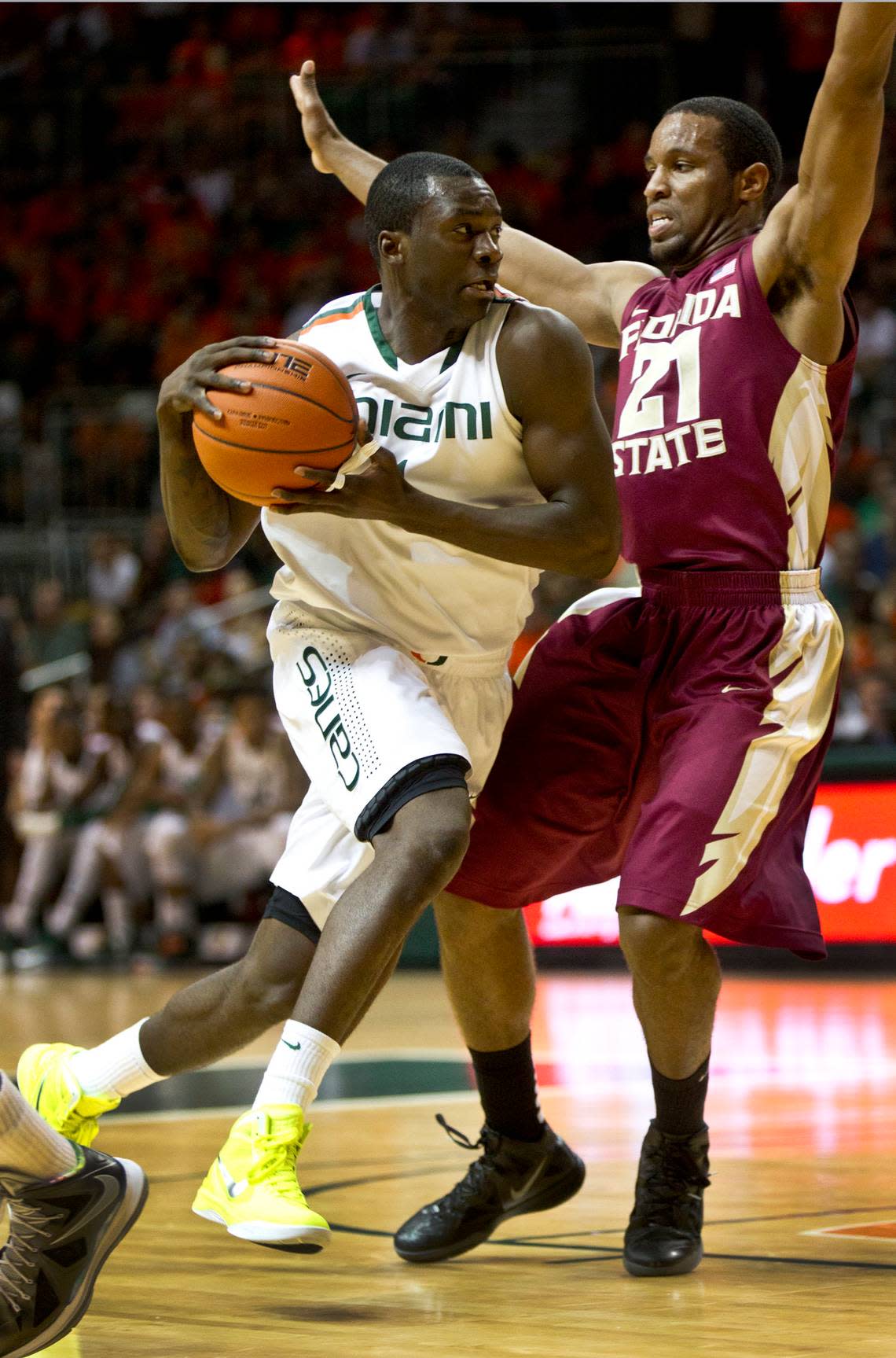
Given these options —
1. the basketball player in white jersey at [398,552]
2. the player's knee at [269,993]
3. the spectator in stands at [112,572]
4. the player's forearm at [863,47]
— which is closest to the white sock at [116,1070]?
the basketball player in white jersey at [398,552]

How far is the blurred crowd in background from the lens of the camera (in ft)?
38.6

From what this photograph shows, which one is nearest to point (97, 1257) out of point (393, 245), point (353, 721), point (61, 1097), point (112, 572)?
point (61, 1097)

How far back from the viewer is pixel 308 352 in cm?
347

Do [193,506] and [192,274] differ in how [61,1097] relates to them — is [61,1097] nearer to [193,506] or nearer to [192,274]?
[193,506]

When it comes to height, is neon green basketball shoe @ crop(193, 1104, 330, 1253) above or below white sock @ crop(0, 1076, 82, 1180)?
below

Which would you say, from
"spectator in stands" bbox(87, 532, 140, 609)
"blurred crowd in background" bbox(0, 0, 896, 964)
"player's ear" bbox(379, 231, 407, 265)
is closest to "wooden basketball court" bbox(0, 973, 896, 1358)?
"player's ear" bbox(379, 231, 407, 265)

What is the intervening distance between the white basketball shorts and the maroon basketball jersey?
490mm

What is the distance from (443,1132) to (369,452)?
2.53m

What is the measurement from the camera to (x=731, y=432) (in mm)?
3820

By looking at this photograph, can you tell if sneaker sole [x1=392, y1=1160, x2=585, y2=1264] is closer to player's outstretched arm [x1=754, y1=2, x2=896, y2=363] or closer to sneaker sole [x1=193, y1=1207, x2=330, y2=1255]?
sneaker sole [x1=193, y1=1207, x2=330, y2=1255]

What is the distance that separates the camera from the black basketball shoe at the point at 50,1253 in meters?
2.89

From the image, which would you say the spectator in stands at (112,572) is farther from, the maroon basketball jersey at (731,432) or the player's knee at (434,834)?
the player's knee at (434,834)

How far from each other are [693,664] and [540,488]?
49cm

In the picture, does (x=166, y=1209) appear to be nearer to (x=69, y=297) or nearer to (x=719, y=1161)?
(x=719, y=1161)
